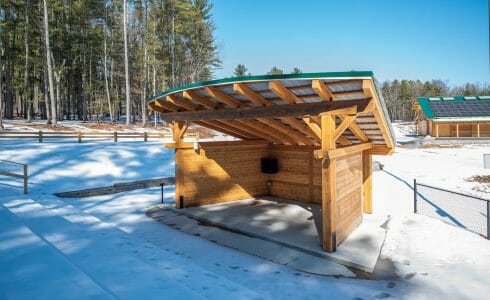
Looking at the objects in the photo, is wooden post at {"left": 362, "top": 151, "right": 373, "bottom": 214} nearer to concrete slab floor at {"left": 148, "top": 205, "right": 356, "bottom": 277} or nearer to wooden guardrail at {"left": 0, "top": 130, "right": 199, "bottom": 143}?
concrete slab floor at {"left": 148, "top": 205, "right": 356, "bottom": 277}

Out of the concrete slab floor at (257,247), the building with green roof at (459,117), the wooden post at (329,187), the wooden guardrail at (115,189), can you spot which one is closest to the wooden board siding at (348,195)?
the wooden post at (329,187)

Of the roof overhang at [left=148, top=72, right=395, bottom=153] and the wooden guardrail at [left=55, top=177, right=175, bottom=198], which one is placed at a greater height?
the roof overhang at [left=148, top=72, right=395, bottom=153]

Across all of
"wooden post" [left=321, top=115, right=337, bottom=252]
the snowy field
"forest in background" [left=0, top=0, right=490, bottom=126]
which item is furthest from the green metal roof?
"wooden post" [left=321, top=115, right=337, bottom=252]

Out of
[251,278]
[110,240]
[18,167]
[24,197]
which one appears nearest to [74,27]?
[18,167]

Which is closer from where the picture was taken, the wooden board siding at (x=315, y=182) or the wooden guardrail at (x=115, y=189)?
the wooden board siding at (x=315, y=182)

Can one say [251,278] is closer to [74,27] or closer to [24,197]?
[24,197]

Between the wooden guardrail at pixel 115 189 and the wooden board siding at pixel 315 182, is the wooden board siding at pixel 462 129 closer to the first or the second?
the wooden board siding at pixel 315 182

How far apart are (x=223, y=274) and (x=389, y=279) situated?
2.58 metres

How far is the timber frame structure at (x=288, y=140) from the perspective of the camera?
5465 mm

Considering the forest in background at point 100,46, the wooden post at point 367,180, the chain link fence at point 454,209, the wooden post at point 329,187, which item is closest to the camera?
the wooden post at point 329,187

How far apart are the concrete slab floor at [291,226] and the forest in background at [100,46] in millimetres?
20740

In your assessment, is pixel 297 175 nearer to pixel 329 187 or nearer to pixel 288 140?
pixel 288 140

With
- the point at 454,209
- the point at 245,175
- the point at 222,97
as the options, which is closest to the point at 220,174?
the point at 245,175

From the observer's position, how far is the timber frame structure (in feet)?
17.9
